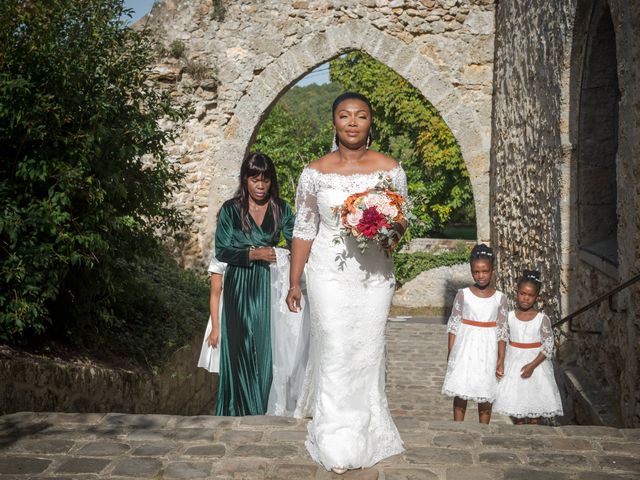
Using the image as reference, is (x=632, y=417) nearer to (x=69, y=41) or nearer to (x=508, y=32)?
(x=69, y=41)

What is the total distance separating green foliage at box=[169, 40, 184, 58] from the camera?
34.7 feet

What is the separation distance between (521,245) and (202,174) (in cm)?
488

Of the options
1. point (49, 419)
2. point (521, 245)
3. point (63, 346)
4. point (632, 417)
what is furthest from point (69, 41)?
→ point (521, 245)

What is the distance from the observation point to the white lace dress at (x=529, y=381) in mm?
5297

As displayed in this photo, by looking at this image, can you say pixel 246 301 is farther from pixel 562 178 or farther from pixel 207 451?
pixel 562 178

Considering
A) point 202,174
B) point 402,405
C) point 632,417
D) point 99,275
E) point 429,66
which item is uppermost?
point 429,66

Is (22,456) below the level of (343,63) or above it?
below

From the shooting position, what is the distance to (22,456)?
12.0ft

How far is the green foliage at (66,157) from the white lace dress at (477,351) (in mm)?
2687

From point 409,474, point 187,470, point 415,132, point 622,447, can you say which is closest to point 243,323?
point 187,470

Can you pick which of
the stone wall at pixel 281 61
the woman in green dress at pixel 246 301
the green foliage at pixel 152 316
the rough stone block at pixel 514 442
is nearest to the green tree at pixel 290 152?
the stone wall at pixel 281 61

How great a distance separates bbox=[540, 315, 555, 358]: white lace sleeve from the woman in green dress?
210cm

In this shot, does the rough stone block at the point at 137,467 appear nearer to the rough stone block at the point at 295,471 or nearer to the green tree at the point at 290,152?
the rough stone block at the point at 295,471

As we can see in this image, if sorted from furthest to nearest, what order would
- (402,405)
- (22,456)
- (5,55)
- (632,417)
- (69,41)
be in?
(402,405) < (69,41) < (5,55) < (632,417) < (22,456)
